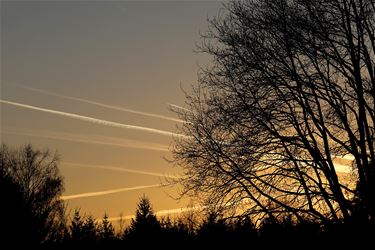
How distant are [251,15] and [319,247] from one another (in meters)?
8.18

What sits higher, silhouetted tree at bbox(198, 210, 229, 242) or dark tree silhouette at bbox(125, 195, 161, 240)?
dark tree silhouette at bbox(125, 195, 161, 240)

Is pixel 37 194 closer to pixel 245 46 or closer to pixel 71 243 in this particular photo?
pixel 71 243

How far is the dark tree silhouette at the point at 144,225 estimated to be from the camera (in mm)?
41812

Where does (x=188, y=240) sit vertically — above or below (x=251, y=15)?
below

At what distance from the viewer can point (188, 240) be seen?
37.3 m

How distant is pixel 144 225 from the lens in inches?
1716

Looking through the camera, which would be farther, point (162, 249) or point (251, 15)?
point (162, 249)

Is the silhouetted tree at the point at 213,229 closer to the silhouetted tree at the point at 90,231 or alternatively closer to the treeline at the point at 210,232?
the treeline at the point at 210,232

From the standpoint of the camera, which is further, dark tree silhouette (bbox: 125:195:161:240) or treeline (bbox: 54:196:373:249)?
dark tree silhouette (bbox: 125:195:161:240)

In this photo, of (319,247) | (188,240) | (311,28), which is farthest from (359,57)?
(188,240)

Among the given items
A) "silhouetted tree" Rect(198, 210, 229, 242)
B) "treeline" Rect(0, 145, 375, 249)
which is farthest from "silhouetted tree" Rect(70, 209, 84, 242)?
"silhouetted tree" Rect(198, 210, 229, 242)

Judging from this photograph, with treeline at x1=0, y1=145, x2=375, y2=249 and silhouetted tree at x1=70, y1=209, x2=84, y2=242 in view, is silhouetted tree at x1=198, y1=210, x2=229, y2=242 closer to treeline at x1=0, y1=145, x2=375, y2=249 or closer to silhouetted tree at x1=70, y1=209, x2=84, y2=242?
treeline at x1=0, y1=145, x2=375, y2=249

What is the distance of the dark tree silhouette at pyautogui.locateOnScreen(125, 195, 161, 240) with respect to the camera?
41812 mm

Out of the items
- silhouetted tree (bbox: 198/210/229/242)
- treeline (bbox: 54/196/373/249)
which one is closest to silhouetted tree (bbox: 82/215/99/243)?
treeline (bbox: 54/196/373/249)
